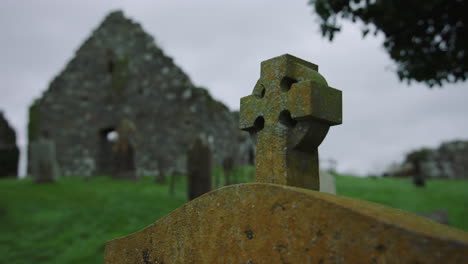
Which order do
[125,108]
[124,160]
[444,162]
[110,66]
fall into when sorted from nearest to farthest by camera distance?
[124,160]
[125,108]
[110,66]
[444,162]

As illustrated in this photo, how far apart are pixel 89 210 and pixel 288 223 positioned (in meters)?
8.44

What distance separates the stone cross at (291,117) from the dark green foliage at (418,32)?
5.77 m

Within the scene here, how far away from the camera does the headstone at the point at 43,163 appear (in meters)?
12.4

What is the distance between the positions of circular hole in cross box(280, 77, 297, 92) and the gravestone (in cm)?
3

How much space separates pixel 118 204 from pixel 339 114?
848cm

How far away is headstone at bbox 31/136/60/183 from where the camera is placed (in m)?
12.4

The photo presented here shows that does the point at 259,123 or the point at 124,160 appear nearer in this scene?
the point at 259,123

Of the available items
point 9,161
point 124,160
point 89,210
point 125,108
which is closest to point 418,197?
point 89,210

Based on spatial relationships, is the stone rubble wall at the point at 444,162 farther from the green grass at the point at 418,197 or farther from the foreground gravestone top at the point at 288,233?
the foreground gravestone top at the point at 288,233

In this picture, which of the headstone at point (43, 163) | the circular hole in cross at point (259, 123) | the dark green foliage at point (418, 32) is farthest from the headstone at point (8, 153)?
the circular hole in cross at point (259, 123)

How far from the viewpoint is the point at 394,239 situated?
60.7 inches

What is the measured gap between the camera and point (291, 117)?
236 cm

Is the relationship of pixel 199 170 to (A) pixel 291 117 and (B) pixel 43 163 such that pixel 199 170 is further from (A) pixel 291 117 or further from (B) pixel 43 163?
(A) pixel 291 117

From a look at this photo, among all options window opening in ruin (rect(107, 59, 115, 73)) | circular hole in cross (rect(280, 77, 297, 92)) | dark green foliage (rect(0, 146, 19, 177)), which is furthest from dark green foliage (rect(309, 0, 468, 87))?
dark green foliage (rect(0, 146, 19, 177))
